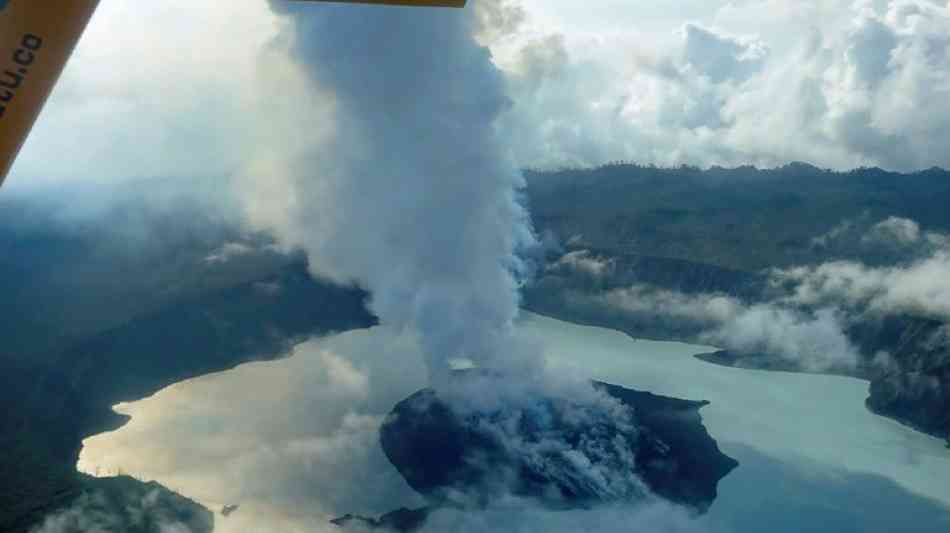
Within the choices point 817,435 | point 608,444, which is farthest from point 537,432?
point 817,435

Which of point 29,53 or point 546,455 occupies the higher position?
point 546,455

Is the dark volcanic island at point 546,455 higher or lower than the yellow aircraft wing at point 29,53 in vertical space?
higher

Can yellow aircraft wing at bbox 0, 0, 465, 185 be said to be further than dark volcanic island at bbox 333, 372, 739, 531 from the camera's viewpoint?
No

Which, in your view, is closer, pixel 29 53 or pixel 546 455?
pixel 29 53

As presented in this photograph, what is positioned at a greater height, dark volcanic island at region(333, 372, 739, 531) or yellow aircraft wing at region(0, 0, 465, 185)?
dark volcanic island at region(333, 372, 739, 531)
